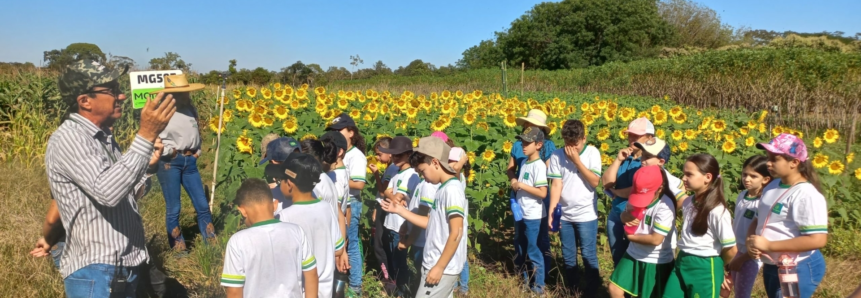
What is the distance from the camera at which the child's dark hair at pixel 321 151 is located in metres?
3.56

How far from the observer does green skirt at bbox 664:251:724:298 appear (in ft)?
11.0

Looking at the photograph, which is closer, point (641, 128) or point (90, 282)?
point (90, 282)

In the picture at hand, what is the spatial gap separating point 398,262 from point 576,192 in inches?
54.9

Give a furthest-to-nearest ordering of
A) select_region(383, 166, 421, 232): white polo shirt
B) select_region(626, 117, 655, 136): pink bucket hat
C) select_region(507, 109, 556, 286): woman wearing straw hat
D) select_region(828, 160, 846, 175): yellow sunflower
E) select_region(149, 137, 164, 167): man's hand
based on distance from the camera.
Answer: select_region(828, 160, 846, 175): yellow sunflower, select_region(507, 109, 556, 286): woman wearing straw hat, select_region(383, 166, 421, 232): white polo shirt, select_region(626, 117, 655, 136): pink bucket hat, select_region(149, 137, 164, 167): man's hand

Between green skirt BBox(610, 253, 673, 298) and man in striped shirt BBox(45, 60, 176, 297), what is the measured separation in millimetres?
2624

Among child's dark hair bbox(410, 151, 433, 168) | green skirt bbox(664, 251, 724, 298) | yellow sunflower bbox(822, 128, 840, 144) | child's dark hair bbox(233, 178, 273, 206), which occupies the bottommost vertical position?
green skirt bbox(664, 251, 724, 298)

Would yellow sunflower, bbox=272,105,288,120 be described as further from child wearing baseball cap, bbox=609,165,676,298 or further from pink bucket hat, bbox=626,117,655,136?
child wearing baseball cap, bbox=609,165,676,298

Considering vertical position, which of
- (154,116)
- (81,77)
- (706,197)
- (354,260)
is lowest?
(354,260)

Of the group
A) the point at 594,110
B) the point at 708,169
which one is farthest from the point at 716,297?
the point at 594,110

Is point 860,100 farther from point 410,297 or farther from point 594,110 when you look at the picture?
point 410,297

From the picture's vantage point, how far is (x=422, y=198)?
3654mm

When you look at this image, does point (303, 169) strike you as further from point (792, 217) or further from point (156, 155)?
point (792, 217)

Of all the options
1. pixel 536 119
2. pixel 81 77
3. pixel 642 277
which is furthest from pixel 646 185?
pixel 81 77

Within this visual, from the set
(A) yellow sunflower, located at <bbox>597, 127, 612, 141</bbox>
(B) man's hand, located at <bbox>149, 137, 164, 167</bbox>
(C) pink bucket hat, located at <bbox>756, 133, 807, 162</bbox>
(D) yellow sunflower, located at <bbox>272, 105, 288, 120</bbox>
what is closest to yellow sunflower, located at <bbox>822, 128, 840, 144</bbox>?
(A) yellow sunflower, located at <bbox>597, 127, 612, 141</bbox>
